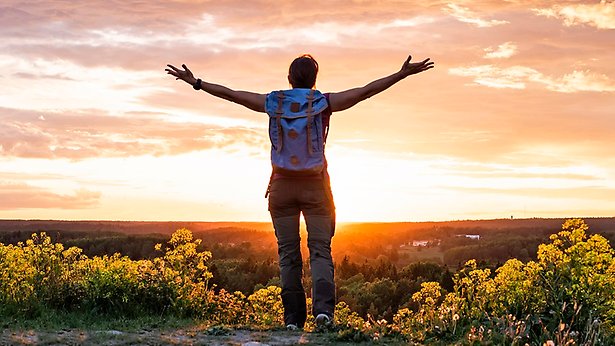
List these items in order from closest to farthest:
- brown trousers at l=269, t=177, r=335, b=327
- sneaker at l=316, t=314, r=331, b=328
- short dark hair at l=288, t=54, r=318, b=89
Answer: sneaker at l=316, t=314, r=331, b=328, brown trousers at l=269, t=177, r=335, b=327, short dark hair at l=288, t=54, r=318, b=89

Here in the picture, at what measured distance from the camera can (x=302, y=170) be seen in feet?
26.6

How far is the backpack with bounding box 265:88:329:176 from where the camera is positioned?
26.6ft

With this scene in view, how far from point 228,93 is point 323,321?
273cm

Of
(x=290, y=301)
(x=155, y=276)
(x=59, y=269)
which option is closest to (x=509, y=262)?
(x=290, y=301)

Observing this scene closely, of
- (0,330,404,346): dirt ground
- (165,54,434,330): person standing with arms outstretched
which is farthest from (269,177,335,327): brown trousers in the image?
(0,330,404,346): dirt ground

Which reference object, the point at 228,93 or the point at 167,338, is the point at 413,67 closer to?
the point at 228,93

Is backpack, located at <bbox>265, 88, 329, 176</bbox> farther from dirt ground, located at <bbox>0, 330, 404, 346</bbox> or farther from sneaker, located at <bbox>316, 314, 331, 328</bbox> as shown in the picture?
dirt ground, located at <bbox>0, 330, 404, 346</bbox>

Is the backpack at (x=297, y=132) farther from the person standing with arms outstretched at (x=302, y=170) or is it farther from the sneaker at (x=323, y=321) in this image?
the sneaker at (x=323, y=321)

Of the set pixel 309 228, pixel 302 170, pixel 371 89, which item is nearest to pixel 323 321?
pixel 309 228

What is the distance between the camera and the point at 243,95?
28.0 ft

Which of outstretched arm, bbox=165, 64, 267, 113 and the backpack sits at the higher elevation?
outstretched arm, bbox=165, 64, 267, 113

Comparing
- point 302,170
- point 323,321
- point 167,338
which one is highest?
point 302,170

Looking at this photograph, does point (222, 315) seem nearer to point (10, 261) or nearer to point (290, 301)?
point (290, 301)

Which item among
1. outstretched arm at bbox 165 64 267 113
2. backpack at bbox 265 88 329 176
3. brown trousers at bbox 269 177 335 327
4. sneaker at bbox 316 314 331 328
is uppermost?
outstretched arm at bbox 165 64 267 113
